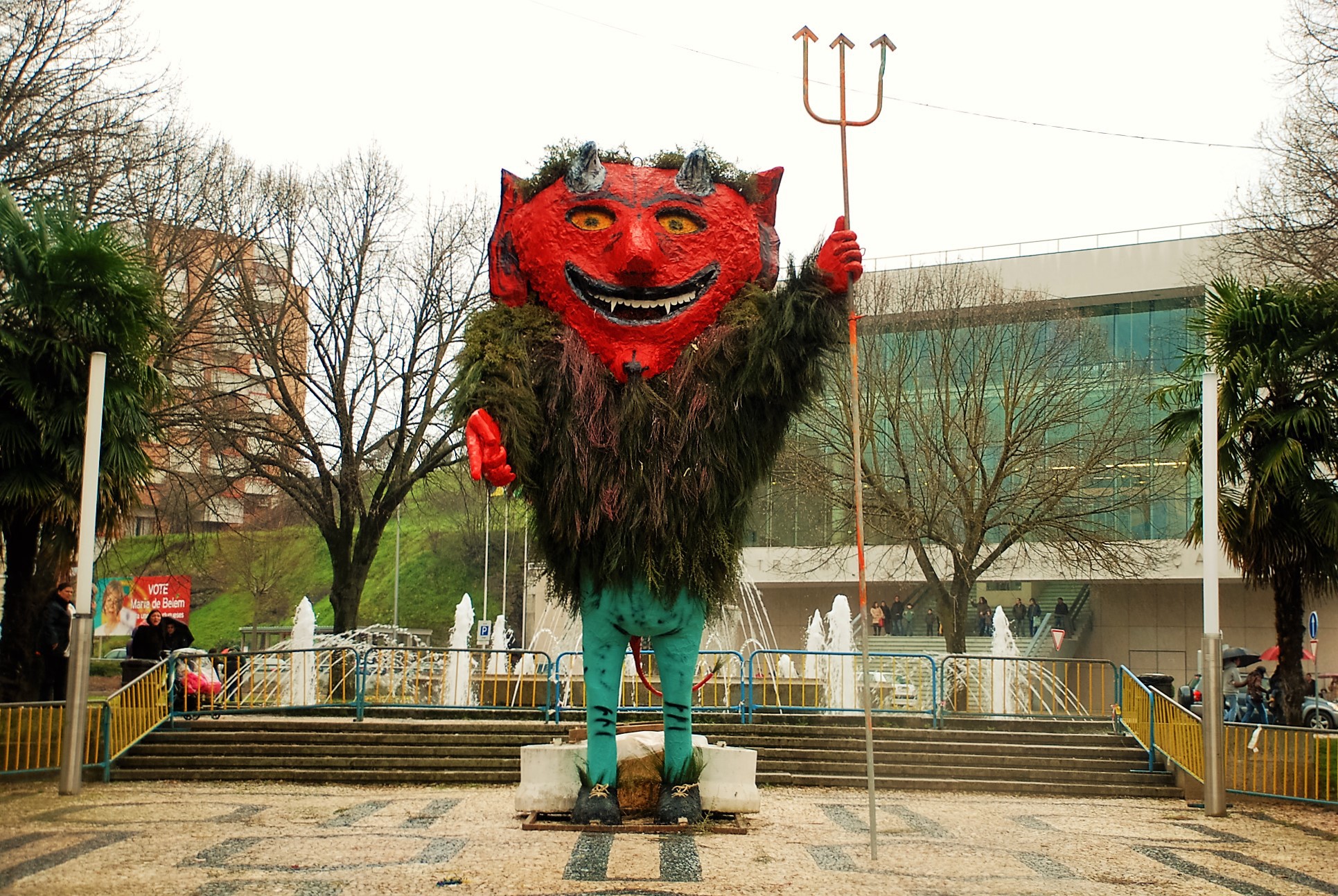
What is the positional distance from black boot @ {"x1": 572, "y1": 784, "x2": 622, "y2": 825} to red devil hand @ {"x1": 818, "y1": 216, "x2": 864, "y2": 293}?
10.9ft

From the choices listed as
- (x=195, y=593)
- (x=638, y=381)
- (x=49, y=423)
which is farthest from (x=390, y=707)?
(x=195, y=593)

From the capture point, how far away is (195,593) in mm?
50594

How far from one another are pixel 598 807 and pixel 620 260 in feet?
10.8

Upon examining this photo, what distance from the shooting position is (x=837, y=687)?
18.6m

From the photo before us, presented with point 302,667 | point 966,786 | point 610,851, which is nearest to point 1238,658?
point 966,786

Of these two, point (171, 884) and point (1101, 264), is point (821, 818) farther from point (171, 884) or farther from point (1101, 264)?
point (1101, 264)

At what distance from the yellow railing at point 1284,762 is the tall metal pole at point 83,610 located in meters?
9.61

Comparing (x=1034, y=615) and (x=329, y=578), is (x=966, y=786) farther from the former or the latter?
(x=329, y=578)

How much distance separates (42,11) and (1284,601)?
15408 millimetres

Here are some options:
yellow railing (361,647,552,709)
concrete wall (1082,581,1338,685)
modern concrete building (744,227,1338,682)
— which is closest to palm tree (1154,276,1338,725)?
yellow railing (361,647,552,709)

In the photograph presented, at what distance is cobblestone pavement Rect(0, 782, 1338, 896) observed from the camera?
5789 mm

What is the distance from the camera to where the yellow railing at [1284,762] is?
1055cm

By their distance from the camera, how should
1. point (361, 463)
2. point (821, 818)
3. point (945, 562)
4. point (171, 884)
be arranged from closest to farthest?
point (171, 884)
point (821, 818)
point (361, 463)
point (945, 562)

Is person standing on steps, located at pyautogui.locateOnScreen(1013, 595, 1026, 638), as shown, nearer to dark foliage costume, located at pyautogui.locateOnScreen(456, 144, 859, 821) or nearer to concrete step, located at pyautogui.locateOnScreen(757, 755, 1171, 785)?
concrete step, located at pyautogui.locateOnScreen(757, 755, 1171, 785)
